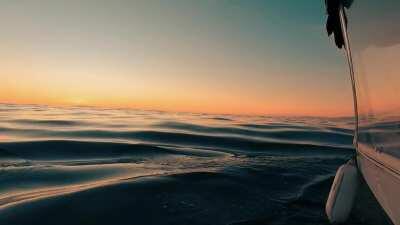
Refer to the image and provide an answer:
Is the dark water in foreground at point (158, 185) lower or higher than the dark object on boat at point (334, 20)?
lower

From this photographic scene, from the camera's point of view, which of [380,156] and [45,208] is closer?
[380,156]

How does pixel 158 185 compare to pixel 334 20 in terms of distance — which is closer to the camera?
pixel 334 20

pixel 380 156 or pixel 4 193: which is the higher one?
pixel 380 156

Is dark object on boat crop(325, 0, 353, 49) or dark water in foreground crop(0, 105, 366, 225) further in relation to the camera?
dark object on boat crop(325, 0, 353, 49)

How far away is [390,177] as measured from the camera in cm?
404

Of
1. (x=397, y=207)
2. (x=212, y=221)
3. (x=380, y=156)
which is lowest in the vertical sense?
(x=212, y=221)

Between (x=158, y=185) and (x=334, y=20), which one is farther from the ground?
(x=334, y=20)

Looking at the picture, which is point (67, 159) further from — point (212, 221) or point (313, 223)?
point (313, 223)

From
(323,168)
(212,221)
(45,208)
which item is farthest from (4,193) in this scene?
(323,168)

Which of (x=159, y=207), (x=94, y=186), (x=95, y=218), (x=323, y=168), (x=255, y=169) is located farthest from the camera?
(x=323, y=168)

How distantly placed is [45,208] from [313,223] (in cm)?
447

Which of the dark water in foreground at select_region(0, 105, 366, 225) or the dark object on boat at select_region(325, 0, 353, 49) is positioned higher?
the dark object on boat at select_region(325, 0, 353, 49)

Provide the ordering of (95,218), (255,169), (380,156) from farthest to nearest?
(255,169)
(95,218)
(380,156)

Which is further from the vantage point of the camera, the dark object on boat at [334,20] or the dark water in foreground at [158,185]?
the dark object on boat at [334,20]
